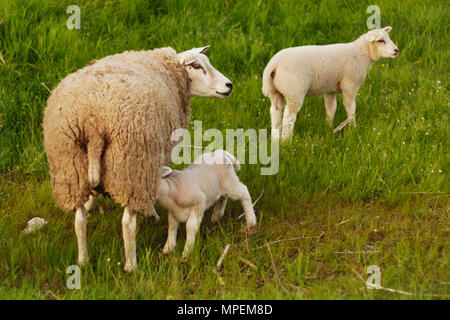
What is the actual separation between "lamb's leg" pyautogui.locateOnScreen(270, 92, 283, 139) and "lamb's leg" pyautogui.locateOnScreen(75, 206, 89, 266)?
2.43 m

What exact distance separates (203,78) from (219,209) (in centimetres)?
106

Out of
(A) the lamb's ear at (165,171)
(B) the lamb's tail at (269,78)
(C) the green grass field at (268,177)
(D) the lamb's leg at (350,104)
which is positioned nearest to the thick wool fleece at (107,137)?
(A) the lamb's ear at (165,171)

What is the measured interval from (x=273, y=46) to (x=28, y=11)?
290 cm

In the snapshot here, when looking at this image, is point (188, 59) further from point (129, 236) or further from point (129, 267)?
point (129, 267)

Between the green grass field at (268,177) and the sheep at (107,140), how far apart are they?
1.52ft

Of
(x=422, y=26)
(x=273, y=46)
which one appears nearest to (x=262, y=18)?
(x=273, y=46)

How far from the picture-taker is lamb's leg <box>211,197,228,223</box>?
5074mm

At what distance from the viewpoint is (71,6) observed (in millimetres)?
7590

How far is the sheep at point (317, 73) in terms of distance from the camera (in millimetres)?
5789

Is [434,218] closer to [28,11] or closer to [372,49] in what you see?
[372,49]
